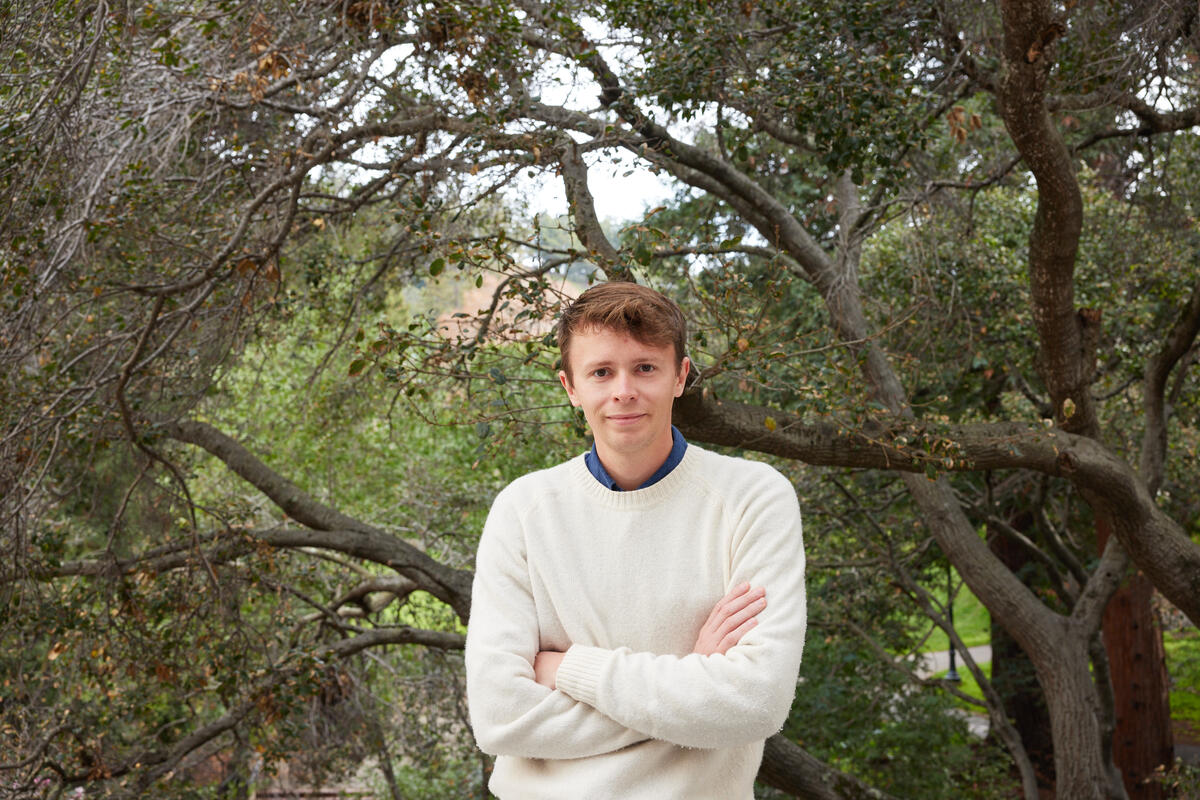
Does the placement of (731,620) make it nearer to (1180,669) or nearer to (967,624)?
(1180,669)

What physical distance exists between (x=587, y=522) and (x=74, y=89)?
3394 millimetres

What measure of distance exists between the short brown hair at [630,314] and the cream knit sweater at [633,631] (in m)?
0.26

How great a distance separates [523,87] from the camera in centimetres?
465

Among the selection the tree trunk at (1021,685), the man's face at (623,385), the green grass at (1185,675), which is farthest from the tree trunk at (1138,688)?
the man's face at (623,385)

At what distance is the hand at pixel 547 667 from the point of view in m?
1.96

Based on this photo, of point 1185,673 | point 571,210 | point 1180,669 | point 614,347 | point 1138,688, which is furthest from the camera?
point 1185,673

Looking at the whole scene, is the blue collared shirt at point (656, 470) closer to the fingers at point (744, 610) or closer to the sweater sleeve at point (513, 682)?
the sweater sleeve at point (513, 682)

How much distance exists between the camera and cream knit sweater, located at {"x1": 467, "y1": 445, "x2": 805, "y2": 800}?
72.9 inches

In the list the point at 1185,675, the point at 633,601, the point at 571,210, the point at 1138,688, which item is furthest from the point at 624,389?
the point at 1185,675

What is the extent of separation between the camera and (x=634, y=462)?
204cm

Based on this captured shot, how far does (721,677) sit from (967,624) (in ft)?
65.8

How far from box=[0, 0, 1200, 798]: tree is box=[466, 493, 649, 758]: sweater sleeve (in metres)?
1.44

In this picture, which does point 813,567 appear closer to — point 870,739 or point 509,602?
point 870,739

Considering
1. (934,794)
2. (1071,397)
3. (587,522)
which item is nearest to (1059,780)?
(934,794)
